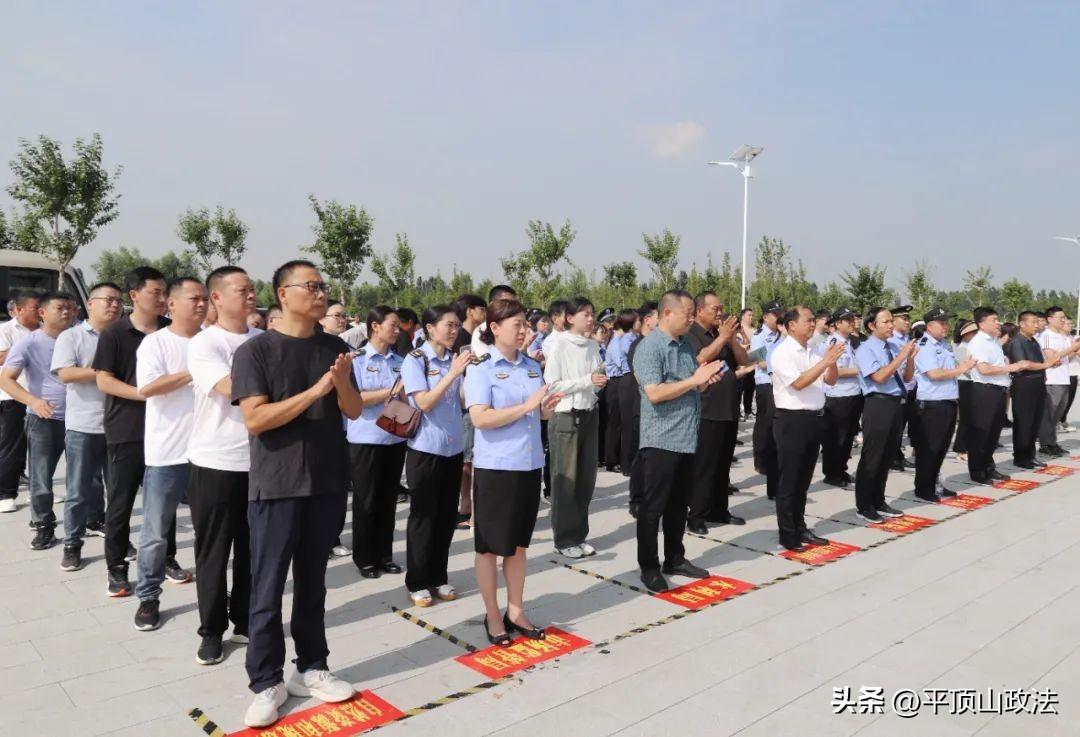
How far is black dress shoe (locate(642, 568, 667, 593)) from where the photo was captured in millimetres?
4523

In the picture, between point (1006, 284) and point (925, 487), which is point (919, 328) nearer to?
point (925, 487)

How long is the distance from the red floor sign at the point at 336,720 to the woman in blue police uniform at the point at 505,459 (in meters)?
0.79

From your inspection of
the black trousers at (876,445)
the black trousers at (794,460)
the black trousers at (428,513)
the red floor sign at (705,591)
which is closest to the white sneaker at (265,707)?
the black trousers at (428,513)

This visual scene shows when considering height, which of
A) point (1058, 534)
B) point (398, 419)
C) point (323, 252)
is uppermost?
point (323, 252)

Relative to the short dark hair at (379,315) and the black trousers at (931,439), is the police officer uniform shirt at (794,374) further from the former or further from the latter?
the short dark hair at (379,315)

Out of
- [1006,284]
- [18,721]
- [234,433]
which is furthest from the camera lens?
[1006,284]

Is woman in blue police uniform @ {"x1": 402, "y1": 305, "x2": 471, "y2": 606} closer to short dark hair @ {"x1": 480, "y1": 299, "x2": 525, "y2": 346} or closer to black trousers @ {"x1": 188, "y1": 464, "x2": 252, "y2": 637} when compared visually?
short dark hair @ {"x1": 480, "y1": 299, "x2": 525, "y2": 346}

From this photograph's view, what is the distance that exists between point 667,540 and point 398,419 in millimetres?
1967

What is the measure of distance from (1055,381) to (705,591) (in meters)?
8.01

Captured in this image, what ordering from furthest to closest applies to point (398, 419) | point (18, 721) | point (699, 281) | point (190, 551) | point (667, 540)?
1. point (699, 281)
2. point (190, 551)
3. point (667, 540)
4. point (398, 419)
5. point (18, 721)

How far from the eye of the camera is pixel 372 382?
191 inches

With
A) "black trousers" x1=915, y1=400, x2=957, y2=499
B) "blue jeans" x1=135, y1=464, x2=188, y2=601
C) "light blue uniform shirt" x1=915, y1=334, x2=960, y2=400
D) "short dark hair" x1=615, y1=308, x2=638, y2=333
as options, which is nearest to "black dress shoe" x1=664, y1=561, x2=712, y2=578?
"blue jeans" x1=135, y1=464, x2=188, y2=601

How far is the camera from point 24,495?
22.8 ft

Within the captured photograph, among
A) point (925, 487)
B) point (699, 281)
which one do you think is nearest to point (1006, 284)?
point (699, 281)
